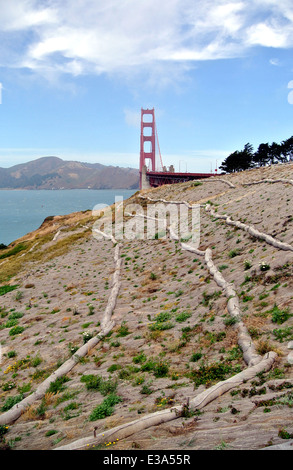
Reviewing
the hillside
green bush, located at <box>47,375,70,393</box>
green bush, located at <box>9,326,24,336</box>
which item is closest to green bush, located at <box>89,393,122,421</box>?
the hillside

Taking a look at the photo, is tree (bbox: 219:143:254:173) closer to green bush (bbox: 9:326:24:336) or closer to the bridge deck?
the bridge deck

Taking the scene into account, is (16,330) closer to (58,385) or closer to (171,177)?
(58,385)

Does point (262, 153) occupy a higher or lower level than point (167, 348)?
higher

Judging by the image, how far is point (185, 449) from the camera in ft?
19.4

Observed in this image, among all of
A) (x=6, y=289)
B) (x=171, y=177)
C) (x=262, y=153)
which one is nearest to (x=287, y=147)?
(x=262, y=153)

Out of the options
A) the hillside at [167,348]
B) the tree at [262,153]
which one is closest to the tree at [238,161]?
the tree at [262,153]

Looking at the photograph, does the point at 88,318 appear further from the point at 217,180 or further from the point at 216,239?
the point at 217,180

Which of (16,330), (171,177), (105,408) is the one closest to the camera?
(105,408)

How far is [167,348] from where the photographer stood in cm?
1053

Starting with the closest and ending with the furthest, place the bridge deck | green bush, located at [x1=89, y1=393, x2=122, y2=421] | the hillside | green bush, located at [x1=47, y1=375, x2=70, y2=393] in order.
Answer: the hillside → green bush, located at [x1=89, y1=393, x2=122, y2=421] → green bush, located at [x1=47, y1=375, x2=70, y2=393] → the bridge deck

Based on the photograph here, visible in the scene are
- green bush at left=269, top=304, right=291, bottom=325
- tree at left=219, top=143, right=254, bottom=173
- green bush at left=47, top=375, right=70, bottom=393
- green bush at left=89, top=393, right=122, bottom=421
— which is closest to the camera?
green bush at left=89, top=393, right=122, bottom=421

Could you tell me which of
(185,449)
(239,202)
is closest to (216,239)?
(239,202)

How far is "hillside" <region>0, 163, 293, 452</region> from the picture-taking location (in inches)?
262
